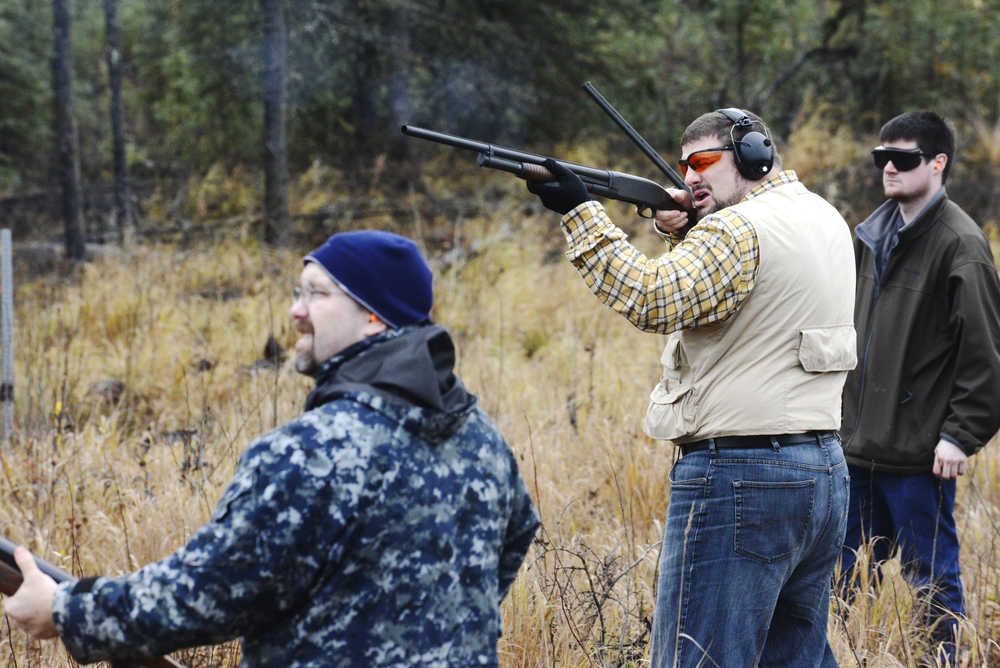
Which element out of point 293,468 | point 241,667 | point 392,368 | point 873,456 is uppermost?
point 392,368

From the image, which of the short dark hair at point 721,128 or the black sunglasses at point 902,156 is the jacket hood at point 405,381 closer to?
the short dark hair at point 721,128

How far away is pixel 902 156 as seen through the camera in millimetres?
3812

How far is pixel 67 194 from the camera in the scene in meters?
12.6

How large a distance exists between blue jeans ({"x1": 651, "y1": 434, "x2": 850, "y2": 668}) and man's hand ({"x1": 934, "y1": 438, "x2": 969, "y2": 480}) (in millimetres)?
1127

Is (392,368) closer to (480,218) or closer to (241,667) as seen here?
(241,667)

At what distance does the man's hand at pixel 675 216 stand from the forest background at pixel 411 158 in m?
2.29

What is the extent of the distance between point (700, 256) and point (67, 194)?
38.7ft

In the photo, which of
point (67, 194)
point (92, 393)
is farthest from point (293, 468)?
point (67, 194)

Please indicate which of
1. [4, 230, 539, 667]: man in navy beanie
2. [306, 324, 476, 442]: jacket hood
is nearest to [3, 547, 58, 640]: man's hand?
[4, 230, 539, 667]: man in navy beanie

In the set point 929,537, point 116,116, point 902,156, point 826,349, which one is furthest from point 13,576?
point 116,116

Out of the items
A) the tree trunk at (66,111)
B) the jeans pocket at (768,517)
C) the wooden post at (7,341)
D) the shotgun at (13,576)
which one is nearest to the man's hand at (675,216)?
the jeans pocket at (768,517)

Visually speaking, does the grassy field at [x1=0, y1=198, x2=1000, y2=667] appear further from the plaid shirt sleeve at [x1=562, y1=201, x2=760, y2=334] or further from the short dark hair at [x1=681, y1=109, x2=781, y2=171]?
the short dark hair at [x1=681, y1=109, x2=781, y2=171]

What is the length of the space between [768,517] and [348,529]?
1.28 m

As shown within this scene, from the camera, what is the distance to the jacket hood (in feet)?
5.84
